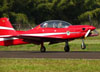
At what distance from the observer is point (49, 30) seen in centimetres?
2331

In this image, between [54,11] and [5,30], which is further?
[54,11]

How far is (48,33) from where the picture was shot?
23359mm

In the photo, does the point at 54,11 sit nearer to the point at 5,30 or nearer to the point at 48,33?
the point at 5,30

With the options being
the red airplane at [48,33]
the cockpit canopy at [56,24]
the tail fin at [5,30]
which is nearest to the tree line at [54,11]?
the tail fin at [5,30]

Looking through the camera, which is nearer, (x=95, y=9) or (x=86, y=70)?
(x=86, y=70)

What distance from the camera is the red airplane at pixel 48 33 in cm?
2266

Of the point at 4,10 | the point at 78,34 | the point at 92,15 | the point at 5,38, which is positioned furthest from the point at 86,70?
the point at 92,15

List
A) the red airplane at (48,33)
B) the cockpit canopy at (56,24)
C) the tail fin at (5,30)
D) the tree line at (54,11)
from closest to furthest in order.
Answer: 1. the red airplane at (48,33)
2. the cockpit canopy at (56,24)
3. the tail fin at (5,30)
4. the tree line at (54,11)

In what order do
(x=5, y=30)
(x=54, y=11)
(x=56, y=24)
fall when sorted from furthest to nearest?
(x=54, y=11) → (x=5, y=30) → (x=56, y=24)

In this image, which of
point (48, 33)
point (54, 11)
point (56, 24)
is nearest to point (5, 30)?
point (48, 33)

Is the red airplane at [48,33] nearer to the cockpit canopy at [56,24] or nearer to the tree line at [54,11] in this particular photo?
the cockpit canopy at [56,24]

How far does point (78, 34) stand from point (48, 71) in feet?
35.4

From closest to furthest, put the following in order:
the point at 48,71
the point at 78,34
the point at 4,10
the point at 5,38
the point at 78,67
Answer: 1. the point at 48,71
2. the point at 78,67
3. the point at 78,34
4. the point at 5,38
5. the point at 4,10

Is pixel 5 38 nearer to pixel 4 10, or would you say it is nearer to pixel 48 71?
pixel 48 71
